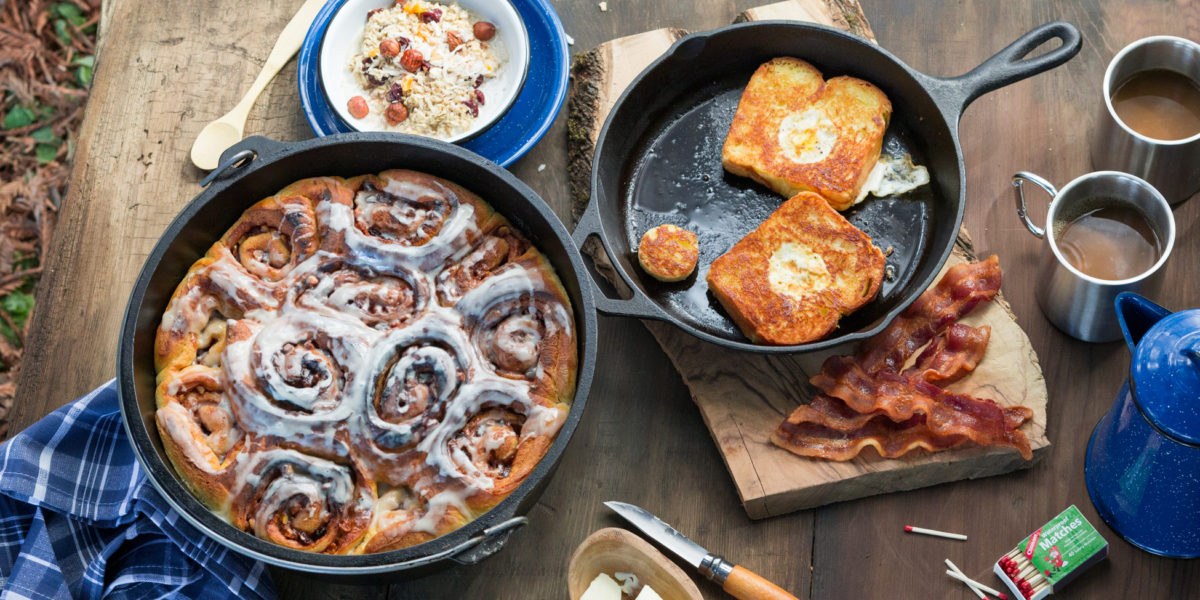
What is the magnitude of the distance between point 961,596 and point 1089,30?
220cm

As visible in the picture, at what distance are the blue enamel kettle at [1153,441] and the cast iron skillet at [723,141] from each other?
0.68 m

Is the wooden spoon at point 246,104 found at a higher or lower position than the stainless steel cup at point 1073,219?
higher

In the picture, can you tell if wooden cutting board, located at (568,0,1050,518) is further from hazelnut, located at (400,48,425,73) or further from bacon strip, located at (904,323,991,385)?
hazelnut, located at (400,48,425,73)

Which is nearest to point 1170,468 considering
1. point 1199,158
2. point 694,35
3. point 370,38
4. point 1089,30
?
point 1199,158

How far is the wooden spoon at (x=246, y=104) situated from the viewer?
3547mm

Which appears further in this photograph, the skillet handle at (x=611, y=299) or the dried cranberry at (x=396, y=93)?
the dried cranberry at (x=396, y=93)

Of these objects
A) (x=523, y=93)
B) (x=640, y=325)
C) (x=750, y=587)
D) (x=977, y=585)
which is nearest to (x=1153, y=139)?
(x=977, y=585)

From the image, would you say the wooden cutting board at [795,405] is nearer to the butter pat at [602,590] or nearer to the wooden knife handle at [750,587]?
the wooden knife handle at [750,587]

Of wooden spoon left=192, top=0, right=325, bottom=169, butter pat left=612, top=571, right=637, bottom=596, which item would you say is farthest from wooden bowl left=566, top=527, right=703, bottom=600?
wooden spoon left=192, top=0, right=325, bottom=169

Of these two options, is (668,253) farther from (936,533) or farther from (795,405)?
(936,533)

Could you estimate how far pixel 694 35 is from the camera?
332 centimetres

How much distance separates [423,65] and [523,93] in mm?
387

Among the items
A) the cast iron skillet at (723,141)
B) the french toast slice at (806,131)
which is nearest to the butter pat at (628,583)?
the cast iron skillet at (723,141)

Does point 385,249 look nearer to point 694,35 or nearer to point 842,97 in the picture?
point 694,35
